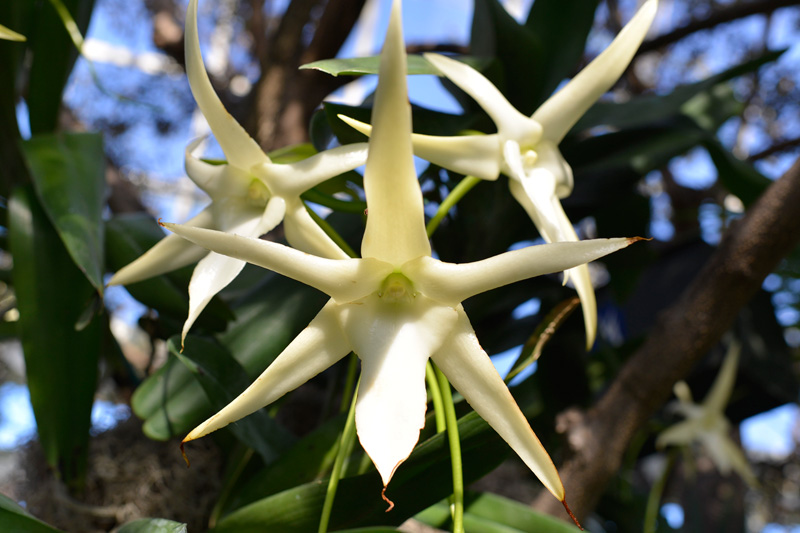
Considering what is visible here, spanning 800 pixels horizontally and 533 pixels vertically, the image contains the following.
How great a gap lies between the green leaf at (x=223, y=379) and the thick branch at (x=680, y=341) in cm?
30

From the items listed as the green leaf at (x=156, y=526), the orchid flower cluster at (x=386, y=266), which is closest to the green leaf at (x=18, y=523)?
the green leaf at (x=156, y=526)

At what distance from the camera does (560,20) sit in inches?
26.8

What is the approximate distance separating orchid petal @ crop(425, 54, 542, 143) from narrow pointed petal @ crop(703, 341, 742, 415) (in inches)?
21.9

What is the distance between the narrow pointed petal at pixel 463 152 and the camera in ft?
1.22

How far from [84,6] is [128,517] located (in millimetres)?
585

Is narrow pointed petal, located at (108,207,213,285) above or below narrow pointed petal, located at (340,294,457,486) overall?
above

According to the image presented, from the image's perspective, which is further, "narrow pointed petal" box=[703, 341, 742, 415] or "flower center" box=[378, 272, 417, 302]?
"narrow pointed petal" box=[703, 341, 742, 415]

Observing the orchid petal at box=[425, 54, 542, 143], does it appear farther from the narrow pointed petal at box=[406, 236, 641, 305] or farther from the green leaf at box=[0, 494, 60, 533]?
the green leaf at box=[0, 494, 60, 533]

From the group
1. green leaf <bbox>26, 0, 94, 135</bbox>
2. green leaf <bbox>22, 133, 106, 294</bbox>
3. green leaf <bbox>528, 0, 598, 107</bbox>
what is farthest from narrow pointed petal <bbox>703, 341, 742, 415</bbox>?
green leaf <bbox>26, 0, 94, 135</bbox>

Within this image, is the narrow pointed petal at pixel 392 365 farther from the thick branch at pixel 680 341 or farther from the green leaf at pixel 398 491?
the thick branch at pixel 680 341

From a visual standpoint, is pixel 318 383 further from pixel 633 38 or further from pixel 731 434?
pixel 731 434

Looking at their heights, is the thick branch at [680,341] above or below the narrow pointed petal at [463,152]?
below

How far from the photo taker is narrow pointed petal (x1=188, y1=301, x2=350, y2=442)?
0.94 ft

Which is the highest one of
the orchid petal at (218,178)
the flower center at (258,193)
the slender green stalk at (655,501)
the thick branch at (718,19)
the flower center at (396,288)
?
the orchid petal at (218,178)
